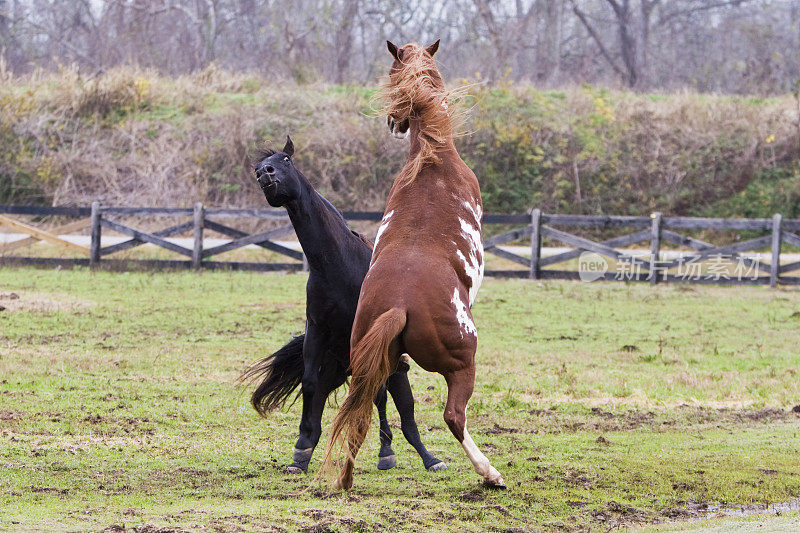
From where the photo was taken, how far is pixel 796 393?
9.01 meters

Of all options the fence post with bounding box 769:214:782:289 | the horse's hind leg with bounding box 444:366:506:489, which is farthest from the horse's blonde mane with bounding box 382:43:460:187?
the fence post with bounding box 769:214:782:289

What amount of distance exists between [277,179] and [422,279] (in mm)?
1326

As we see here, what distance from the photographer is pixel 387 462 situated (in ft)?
20.9

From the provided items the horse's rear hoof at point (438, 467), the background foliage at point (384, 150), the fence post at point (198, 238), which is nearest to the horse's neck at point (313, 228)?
the horse's rear hoof at point (438, 467)

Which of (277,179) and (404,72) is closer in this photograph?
(277,179)

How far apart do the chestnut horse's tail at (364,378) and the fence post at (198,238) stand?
1437 centimetres

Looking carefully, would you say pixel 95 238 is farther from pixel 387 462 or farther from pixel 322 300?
pixel 387 462

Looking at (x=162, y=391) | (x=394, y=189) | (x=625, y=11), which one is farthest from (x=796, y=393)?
(x=625, y=11)

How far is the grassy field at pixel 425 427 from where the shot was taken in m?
5.18

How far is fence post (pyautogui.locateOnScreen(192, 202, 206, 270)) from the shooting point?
63.1 ft

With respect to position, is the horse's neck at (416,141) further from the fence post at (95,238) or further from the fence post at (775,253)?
the fence post at (775,253)

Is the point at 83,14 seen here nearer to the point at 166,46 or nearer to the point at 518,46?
the point at 166,46

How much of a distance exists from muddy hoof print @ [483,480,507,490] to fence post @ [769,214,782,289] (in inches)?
580

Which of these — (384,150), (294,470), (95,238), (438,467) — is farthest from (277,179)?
(384,150)
